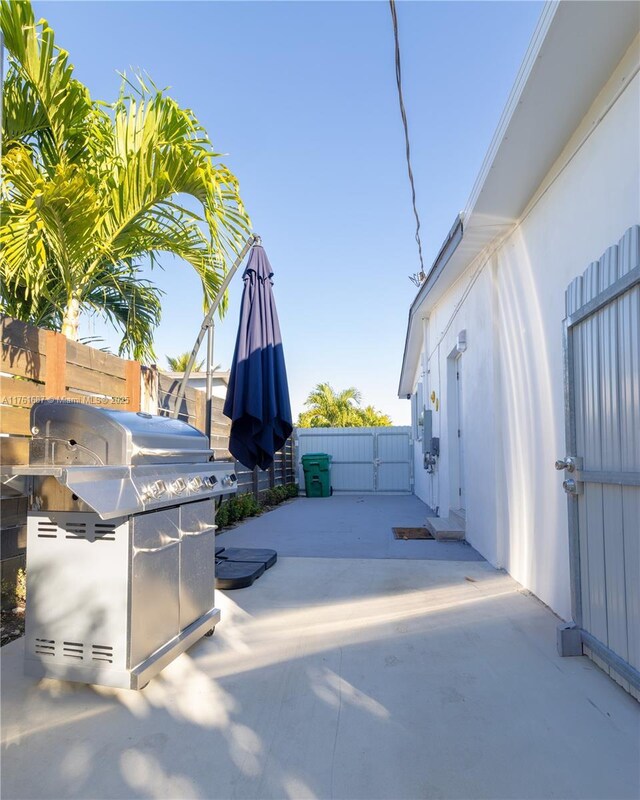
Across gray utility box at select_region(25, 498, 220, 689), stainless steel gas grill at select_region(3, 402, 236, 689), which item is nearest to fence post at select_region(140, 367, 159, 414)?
stainless steel gas grill at select_region(3, 402, 236, 689)

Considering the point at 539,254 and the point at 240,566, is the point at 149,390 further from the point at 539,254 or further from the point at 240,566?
the point at 539,254

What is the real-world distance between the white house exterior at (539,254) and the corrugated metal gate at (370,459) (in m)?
7.42

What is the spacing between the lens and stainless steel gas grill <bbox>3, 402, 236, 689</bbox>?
205cm

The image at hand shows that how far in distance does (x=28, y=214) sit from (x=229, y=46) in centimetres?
364

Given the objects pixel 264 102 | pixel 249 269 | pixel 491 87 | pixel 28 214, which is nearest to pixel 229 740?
pixel 28 214

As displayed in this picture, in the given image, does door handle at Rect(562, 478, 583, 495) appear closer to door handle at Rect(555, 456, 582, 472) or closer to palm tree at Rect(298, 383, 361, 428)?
door handle at Rect(555, 456, 582, 472)

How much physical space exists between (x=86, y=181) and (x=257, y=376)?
1.83m

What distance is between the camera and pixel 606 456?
7.63 feet

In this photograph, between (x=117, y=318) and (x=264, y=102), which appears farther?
(x=264, y=102)

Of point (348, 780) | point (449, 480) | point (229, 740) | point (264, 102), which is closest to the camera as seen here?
point (348, 780)

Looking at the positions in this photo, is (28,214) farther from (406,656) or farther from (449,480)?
(449,480)

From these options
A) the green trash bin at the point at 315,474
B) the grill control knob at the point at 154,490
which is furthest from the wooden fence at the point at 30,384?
the green trash bin at the point at 315,474

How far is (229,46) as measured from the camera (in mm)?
5172

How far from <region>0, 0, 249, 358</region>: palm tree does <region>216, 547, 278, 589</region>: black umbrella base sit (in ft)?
7.43
